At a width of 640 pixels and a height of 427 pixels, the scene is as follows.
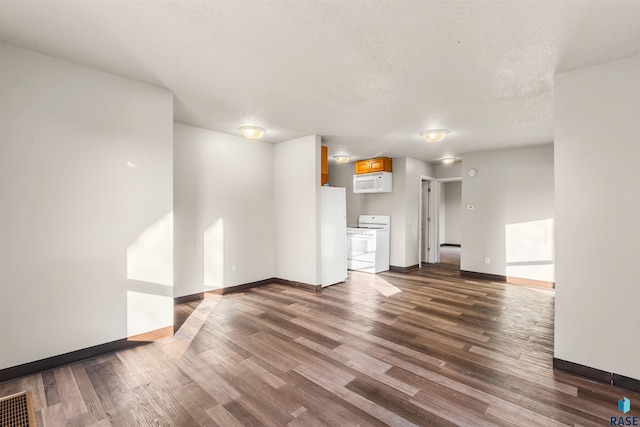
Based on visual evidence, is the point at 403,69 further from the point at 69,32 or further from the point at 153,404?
the point at 153,404

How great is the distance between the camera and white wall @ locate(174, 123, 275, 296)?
14.3 ft

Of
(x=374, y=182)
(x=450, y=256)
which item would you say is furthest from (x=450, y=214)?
(x=374, y=182)

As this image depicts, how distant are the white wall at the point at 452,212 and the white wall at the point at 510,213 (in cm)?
554

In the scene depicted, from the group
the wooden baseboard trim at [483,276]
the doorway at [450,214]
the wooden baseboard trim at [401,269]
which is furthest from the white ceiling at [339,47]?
the doorway at [450,214]

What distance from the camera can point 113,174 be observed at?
2.76m

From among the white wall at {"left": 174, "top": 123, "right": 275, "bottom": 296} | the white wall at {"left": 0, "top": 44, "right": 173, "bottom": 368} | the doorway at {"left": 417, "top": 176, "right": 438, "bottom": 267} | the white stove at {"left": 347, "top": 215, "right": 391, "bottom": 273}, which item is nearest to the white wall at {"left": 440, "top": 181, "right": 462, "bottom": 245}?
the doorway at {"left": 417, "top": 176, "right": 438, "bottom": 267}

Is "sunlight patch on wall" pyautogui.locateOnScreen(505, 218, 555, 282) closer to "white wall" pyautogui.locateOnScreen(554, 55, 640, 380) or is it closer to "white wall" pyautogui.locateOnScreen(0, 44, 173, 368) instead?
"white wall" pyautogui.locateOnScreen(554, 55, 640, 380)

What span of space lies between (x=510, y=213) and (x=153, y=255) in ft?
20.3

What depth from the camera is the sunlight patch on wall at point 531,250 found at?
210 inches

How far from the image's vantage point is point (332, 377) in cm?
237

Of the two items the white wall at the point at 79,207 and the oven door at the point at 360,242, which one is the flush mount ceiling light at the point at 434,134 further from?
the white wall at the point at 79,207

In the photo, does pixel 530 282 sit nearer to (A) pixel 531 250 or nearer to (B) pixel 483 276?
(A) pixel 531 250

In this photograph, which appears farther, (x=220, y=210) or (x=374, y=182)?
(x=374, y=182)

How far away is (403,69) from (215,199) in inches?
135
